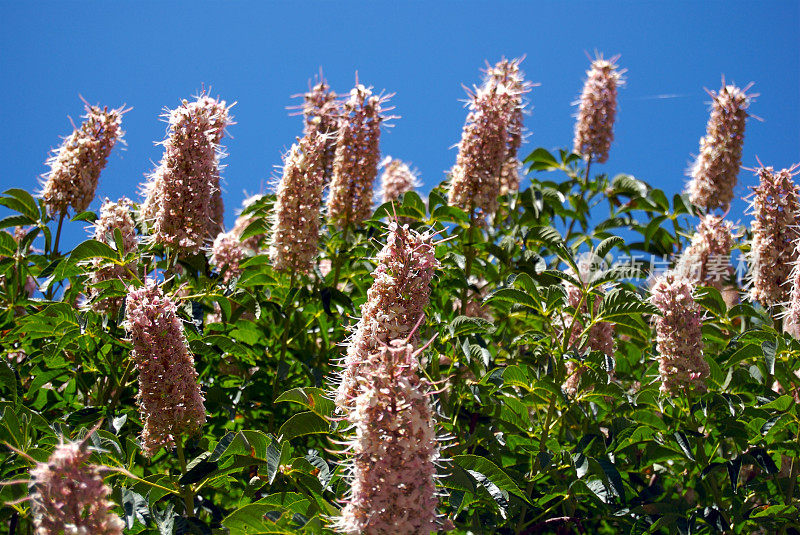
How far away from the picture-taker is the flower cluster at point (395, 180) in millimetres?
6434

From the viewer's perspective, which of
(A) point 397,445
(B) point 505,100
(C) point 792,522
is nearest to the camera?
(A) point 397,445

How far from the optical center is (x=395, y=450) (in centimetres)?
235

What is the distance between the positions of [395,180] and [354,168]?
1537 millimetres

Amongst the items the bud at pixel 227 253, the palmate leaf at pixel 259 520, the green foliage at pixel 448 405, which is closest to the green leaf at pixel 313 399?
the green foliage at pixel 448 405

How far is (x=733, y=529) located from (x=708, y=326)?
115 centimetres

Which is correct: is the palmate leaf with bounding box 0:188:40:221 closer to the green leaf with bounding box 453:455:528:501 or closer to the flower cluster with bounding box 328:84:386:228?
the flower cluster with bounding box 328:84:386:228

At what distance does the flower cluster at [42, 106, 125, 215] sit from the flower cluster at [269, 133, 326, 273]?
1.37 metres

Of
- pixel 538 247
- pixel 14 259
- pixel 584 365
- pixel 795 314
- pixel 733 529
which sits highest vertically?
pixel 538 247

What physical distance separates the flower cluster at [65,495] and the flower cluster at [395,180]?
4312mm

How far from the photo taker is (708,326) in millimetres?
4457

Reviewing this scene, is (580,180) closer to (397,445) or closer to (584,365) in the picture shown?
(584,365)

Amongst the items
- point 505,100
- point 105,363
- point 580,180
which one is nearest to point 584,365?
point 505,100

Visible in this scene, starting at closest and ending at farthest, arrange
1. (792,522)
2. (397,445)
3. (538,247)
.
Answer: (397,445)
(792,522)
(538,247)

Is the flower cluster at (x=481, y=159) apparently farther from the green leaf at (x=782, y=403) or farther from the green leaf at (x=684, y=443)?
the green leaf at (x=782, y=403)
